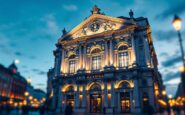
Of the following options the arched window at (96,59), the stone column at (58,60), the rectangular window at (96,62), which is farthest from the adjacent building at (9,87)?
the arched window at (96,59)

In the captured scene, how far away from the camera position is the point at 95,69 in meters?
37.0

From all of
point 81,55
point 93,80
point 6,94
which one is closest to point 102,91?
point 93,80

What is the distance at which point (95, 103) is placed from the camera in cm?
3469

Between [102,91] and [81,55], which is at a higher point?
[81,55]

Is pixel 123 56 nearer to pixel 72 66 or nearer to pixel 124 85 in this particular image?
pixel 124 85

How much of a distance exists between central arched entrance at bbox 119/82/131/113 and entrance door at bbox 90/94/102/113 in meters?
4.55

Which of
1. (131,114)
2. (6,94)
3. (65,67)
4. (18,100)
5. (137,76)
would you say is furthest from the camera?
(18,100)

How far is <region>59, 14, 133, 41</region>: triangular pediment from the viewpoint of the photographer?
37.6 meters

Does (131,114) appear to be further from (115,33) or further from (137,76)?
(115,33)

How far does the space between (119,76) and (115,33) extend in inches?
369

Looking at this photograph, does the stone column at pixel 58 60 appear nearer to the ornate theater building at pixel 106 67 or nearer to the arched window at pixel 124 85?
the ornate theater building at pixel 106 67

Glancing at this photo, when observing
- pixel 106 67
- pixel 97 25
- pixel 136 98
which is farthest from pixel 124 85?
pixel 97 25

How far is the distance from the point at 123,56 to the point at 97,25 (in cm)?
991

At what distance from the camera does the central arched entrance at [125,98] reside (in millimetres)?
31578
